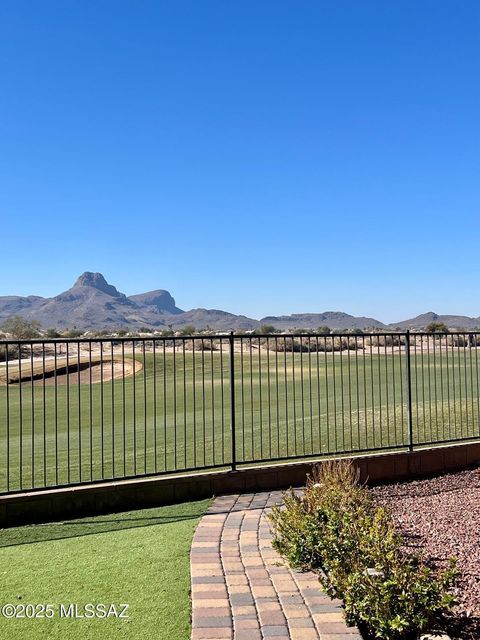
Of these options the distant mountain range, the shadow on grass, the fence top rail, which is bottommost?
the shadow on grass

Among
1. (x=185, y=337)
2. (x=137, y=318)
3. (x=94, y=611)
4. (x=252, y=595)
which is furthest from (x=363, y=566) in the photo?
(x=137, y=318)

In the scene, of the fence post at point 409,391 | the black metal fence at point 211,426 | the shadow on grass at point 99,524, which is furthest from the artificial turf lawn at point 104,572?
the fence post at point 409,391

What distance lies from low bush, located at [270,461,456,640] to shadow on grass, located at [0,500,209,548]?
1623 millimetres

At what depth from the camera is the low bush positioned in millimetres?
3145

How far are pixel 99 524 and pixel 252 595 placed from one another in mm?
2476

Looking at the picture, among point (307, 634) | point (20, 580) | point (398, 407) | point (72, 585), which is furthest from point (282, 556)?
point (398, 407)

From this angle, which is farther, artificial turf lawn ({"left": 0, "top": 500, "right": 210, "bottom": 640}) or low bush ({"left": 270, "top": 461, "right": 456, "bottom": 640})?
artificial turf lawn ({"left": 0, "top": 500, "right": 210, "bottom": 640})

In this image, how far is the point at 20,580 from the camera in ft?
13.6

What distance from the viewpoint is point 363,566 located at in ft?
11.6

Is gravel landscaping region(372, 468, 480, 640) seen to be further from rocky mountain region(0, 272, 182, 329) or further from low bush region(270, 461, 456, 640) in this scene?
rocky mountain region(0, 272, 182, 329)

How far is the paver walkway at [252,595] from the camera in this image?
330cm

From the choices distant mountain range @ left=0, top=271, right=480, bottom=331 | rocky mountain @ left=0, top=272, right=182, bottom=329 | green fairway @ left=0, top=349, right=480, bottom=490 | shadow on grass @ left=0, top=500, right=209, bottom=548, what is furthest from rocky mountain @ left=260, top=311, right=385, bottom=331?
shadow on grass @ left=0, top=500, right=209, bottom=548

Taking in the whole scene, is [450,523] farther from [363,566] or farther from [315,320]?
[315,320]

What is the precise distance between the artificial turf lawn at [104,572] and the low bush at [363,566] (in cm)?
93
